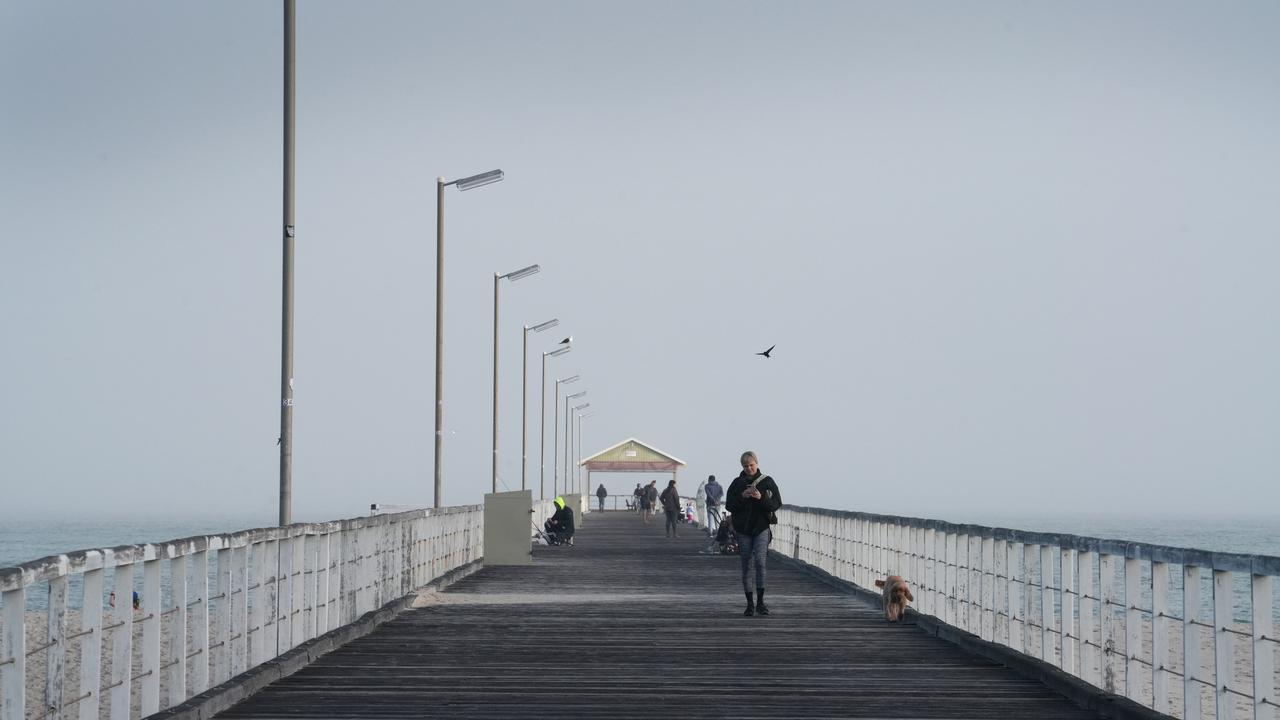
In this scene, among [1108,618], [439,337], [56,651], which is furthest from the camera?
[439,337]

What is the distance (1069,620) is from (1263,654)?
192 inches

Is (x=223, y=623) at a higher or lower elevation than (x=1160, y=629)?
lower

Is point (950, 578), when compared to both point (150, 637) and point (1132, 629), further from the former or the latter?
point (150, 637)

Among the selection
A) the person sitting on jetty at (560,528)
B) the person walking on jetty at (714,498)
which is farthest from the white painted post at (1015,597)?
the person sitting on jetty at (560,528)

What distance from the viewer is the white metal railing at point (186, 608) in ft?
30.9

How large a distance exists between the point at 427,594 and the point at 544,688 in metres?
12.2

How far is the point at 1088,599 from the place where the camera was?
46.6 ft

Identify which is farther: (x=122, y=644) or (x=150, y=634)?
(x=150, y=634)

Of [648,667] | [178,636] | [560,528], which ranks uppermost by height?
[178,636]

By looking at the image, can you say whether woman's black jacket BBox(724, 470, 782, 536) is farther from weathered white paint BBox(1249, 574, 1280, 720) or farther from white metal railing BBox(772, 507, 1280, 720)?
weathered white paint BBox(1249, 574, 1280, 720)

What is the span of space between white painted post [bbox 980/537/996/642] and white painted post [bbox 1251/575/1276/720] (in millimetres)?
7835

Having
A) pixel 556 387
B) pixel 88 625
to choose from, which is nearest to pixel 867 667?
pixel 88 625

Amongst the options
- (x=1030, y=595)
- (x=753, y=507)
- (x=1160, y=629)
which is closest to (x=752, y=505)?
(x=753, y=507)

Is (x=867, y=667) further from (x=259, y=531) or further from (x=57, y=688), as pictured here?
(x=57, y=688)
